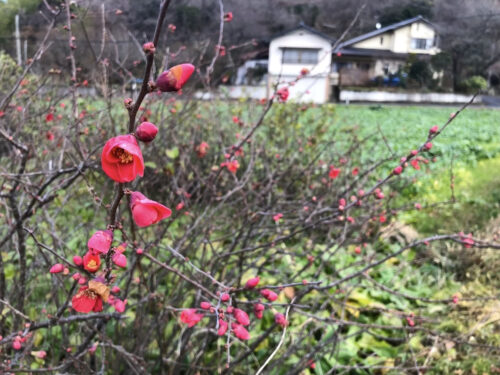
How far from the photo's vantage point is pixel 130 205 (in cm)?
59

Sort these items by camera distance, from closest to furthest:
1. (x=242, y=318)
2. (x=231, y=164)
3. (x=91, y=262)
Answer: (x=91, y=262) → (x=242, y=318) → (x=231, y=164)

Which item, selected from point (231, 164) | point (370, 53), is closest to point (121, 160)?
point (231, 164)

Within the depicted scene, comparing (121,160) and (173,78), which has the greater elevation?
(173,78)

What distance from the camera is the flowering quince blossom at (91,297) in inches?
24.2

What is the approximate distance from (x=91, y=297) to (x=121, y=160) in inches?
9.4

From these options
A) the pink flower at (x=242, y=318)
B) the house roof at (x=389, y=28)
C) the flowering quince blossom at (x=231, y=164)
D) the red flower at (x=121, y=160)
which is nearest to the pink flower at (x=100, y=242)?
the red flower at (x=121, y=160)

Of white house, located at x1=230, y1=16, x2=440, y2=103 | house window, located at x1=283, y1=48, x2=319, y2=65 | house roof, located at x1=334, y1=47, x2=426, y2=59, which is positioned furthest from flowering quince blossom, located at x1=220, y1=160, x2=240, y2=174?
house window, located at x1=283, y1=48, x2=319, y2=65

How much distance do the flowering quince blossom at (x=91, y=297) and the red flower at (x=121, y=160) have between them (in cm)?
19

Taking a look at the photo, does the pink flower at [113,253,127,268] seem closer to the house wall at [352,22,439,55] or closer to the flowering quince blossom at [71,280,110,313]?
the flowering quince blossom at [71,280,110,313]

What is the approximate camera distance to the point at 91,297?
636mm

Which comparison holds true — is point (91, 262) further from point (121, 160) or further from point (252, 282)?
point (252, 282)

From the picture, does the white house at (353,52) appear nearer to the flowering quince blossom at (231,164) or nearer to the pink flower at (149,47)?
the flowering quince blossom at (231,164)

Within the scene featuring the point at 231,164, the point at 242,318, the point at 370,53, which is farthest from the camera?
the point at 370,53

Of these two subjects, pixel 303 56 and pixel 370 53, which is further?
pixel 303 56
